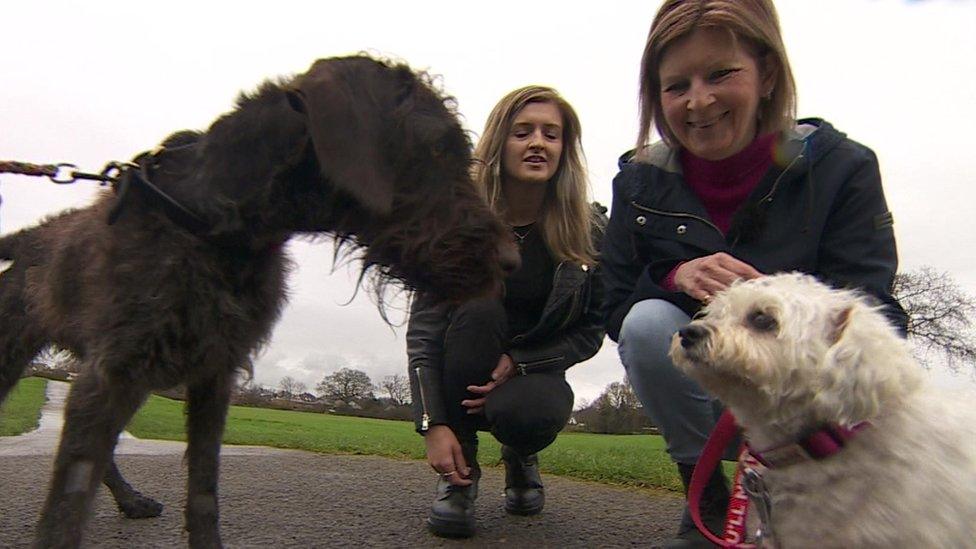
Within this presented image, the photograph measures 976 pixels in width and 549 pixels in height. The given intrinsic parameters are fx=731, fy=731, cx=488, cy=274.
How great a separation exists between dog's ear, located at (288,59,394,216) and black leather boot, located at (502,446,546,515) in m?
2.48

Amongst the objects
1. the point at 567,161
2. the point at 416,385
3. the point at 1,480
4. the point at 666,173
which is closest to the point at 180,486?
the point at 1,480

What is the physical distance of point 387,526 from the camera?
455 cm

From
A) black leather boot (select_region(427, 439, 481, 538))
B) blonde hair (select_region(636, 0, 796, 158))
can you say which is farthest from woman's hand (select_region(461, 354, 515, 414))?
blonde hair (select_region(636, 0, 796, 158))

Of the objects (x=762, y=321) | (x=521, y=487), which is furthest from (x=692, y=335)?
(x=521, y=487)

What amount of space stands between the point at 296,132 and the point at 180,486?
4.51 m

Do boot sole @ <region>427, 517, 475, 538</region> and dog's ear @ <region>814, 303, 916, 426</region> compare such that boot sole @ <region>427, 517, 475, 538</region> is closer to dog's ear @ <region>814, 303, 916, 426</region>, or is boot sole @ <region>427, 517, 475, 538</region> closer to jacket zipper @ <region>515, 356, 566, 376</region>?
jacket zipper @ <region>515, 356, 566, 376</region>

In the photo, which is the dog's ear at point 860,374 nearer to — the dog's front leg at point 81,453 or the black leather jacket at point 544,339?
the black leather jacket at point 544,339

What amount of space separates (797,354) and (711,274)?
2.19ft

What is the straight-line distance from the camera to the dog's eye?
8.43 feet

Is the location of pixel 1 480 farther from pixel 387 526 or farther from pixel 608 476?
pixel 608 476

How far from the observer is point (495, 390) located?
4367 mm

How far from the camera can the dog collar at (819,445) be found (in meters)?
2.35

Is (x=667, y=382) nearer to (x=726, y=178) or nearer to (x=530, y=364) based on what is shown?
(x=726, y=178)

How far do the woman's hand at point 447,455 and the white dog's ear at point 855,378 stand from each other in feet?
7.55
